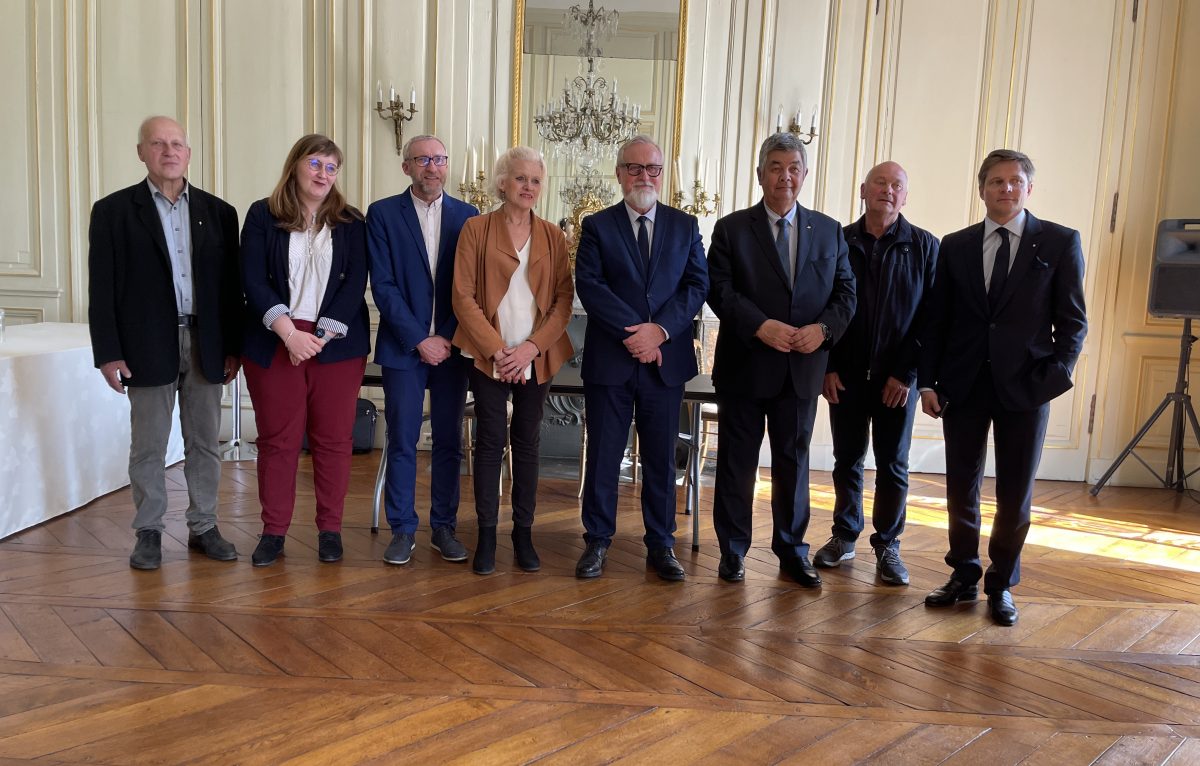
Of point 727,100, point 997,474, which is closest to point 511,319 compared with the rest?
point 997,474

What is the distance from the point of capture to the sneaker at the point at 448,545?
3416 millimetres

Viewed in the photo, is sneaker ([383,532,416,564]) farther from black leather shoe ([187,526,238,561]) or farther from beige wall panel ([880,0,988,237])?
beige wall panel ([880,0,988,237])

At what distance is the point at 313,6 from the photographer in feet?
17.8

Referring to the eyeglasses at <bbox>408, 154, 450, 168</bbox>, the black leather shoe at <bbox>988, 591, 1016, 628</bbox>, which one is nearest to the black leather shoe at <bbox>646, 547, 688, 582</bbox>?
the black leather shoe at <bbox>988, 591, 1016, 628</bbox>

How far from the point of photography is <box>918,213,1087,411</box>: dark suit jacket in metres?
2.86

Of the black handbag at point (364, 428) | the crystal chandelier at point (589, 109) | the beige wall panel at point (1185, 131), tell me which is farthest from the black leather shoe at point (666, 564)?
the beige wall panel at point (1185, 131)

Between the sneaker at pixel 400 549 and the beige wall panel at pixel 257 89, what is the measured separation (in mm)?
3064

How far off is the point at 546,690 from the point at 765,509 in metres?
2.38

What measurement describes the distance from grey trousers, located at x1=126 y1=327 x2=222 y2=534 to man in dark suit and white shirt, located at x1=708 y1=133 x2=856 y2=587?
192 cm

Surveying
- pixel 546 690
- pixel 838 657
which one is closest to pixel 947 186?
pixel 838 657

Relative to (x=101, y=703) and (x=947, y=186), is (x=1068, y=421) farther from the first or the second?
(x=101, y=703)

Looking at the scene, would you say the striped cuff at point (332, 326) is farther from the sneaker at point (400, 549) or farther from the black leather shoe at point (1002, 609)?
the black leather shoe at point (1002, 609)

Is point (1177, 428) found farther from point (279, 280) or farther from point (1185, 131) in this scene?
point (279, 280)

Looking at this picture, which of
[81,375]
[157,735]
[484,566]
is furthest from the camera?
[81,375]
